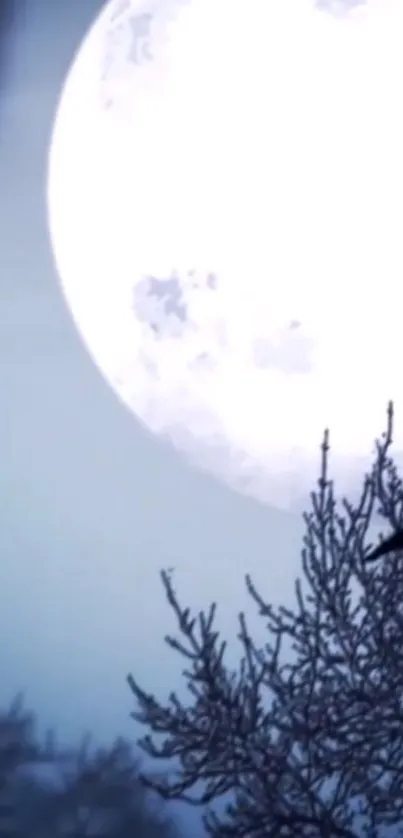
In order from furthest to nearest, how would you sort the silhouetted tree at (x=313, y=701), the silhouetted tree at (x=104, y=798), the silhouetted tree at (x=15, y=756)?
the silhouetted tree at (x=15, y=756)
the silhouetted tree at (x=104, y=798)
the silhouetted tree at (x=313, y=701)

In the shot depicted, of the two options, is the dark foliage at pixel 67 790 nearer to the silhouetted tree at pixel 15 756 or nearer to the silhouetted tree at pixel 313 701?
the silhouetted tree at pixel 15 756

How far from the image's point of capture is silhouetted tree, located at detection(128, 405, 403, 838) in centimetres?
304

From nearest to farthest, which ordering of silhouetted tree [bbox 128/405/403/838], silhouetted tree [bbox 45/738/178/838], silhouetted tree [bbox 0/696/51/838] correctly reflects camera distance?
1. silhouetted tree [bbox 128/405/403/838]
2. silhouetted tree [bbox 45/738/178/838]
3. silhouetted tree [bbox 0/696/51/838]

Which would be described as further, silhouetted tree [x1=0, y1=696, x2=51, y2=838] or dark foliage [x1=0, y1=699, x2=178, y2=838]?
silhouetted tree [x1=0, y1=696, x2=51, y2=838]

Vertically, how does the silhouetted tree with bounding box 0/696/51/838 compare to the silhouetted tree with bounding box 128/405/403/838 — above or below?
above

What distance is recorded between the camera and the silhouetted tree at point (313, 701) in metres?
3.04

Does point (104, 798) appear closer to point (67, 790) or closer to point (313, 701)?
point (67, 790)

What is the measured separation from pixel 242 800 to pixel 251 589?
67 centimetres

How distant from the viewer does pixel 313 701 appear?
3107mm

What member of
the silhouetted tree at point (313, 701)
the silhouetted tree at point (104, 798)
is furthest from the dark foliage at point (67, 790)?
the silhouetted tree at point (313, 701)

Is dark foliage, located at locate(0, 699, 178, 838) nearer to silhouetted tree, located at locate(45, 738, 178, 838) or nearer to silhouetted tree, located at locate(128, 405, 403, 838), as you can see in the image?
silhouetted tree, located at locate(45, 738, 178, 838)

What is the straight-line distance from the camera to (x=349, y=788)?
322 centimetres

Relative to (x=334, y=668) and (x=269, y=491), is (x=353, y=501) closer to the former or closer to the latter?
(x=334, y=668)

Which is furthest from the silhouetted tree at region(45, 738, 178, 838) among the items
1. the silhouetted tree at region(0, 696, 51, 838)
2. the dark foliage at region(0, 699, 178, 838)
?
the silhouetted tree at region(0, 696, 51, 838)
